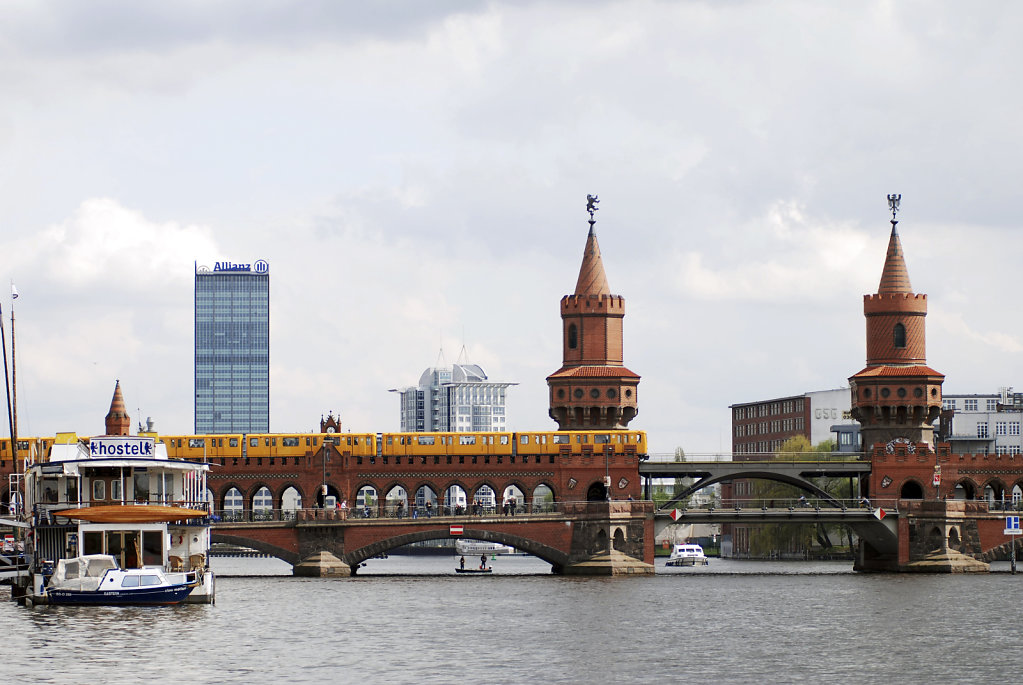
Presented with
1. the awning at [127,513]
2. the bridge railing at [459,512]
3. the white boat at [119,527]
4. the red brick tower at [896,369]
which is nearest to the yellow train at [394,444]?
the bridge railing at [459,512]

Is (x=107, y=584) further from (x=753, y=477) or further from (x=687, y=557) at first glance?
(x=687, y=557)

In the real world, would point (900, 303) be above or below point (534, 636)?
above

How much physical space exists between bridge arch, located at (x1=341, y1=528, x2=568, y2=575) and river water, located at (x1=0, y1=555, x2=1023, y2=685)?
39.5 ft

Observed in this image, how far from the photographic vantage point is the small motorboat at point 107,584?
88125 millimetres

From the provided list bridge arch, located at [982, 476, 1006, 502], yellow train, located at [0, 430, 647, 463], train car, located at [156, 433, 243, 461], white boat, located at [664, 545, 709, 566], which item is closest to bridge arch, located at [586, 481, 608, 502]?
yellow train, located at [0, 430, 647, 463]

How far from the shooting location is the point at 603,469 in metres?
138

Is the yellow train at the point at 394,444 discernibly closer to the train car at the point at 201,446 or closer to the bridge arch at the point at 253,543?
the train car at the point at 201,446

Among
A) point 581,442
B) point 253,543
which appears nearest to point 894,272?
point 581,442

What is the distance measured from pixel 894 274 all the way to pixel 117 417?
72.3m

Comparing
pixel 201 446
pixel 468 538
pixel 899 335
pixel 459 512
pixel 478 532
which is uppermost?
pixel 899 335

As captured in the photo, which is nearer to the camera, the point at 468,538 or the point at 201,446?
the point at 468,538

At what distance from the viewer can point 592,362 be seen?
147500 millimetres

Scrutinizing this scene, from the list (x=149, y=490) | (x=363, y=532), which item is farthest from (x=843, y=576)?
(x=149, y=490)

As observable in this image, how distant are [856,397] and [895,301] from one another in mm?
8329
